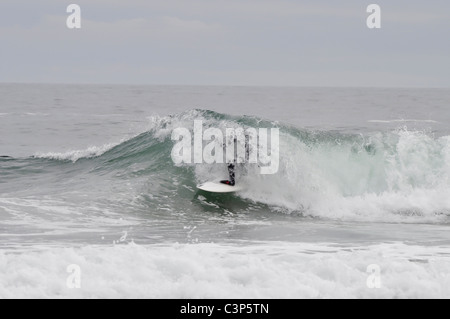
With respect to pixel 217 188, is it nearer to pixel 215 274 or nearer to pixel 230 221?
pixel 230 221

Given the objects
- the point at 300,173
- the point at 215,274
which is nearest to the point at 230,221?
the point at 300,173

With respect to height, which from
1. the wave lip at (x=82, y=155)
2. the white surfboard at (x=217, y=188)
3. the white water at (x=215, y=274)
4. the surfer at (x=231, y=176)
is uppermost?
the wave lip at (x=82, y=155)

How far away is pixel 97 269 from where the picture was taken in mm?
9555

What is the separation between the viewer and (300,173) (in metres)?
17.6

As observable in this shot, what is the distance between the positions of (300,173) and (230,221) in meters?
3.39

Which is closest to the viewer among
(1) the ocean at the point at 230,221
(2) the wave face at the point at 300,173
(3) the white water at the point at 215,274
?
(3) the white water at the point at 215,274

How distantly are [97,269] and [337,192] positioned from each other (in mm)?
9343

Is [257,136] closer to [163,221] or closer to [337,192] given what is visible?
[337,192]

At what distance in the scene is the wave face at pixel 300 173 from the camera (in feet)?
54.1

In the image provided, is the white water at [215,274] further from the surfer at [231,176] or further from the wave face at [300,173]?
the surfer at [231,176]

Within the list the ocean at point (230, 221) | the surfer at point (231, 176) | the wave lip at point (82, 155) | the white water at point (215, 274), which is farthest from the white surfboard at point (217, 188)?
the wave lip at point (82, 155)

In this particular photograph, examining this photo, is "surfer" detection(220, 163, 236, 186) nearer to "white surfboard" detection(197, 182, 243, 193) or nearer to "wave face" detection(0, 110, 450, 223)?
"white surfboard" detection(197, 182, 243, 193)

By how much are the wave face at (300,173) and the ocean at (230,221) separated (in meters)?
0.05
